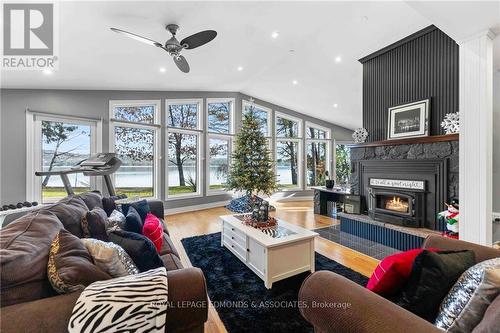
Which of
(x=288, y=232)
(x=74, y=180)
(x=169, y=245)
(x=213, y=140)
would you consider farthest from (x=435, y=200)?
(x=74, y=180)

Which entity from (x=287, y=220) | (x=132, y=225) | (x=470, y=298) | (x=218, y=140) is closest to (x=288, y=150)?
(x=218, y=140)

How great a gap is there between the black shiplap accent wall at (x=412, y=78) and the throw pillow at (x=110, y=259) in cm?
382

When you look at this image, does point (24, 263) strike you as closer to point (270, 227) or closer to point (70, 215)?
point (70, 215)

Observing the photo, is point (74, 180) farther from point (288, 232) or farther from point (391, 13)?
point (391, 13)

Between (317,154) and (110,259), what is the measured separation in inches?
302

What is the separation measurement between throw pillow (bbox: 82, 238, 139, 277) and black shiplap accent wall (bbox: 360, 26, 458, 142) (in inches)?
151

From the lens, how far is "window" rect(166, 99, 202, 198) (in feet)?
19.2

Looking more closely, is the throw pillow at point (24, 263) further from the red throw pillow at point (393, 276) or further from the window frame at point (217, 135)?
the window frame at point (217, 135)

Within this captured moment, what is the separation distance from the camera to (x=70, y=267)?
1030 mm

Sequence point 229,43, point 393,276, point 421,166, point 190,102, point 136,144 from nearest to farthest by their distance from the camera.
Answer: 1. point 393,276
2. point 421,166
3. point 229,43
4. point 136,144
5. point 190,102

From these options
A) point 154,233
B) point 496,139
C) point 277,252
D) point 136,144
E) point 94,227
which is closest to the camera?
point 94,227

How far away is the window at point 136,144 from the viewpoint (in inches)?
201

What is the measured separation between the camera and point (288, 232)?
2.56m
